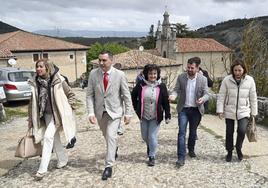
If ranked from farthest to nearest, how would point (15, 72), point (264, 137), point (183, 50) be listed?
1. point (183, 50)
2. point (15, 72)
3. point (264, 137)

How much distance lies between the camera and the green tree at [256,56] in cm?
1384

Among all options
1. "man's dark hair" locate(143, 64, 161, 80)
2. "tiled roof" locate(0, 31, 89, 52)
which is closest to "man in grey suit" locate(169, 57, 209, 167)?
"man's dark hair" locate(143, 64, 161, 80)

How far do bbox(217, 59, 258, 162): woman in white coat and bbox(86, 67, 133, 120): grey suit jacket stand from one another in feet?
5.41

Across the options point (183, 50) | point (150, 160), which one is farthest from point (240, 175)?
point (183, 50)

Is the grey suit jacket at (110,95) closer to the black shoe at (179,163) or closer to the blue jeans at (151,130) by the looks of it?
the blue jeans at (151,130)

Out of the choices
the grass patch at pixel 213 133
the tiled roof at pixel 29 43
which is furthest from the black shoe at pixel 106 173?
the tiled roof at pixel 29 43

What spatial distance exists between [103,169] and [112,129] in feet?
2.77

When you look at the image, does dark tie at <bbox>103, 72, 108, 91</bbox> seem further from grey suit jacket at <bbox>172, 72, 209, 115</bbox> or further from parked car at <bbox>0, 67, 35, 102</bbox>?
parked car at <bbox>0, 67, 35, 102</bbox>

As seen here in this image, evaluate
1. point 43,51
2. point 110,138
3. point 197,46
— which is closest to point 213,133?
point 110,138

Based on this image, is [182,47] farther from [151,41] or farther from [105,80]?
[105,80]

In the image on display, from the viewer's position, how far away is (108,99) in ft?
17.6

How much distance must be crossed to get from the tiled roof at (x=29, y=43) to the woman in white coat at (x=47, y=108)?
1521 inches

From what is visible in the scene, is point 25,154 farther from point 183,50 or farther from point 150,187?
point 183,50

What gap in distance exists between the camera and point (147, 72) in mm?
5664
